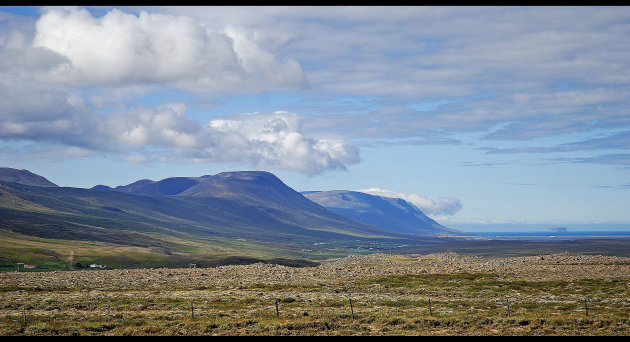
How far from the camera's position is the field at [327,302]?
165 ft

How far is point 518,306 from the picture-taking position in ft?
206

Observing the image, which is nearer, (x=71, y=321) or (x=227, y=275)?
(x=71, y=321)

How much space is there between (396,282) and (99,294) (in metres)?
46.1

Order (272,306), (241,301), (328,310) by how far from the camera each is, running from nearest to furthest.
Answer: (328,310) → (272,306) → (241,301)

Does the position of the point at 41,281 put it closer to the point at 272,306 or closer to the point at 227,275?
the point at 227,275

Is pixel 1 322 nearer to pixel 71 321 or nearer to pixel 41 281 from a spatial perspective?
pixel 71 321

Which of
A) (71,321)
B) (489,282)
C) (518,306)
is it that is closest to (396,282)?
(489,282)

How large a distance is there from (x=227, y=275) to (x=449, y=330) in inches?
2647

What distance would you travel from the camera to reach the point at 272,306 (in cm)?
6494

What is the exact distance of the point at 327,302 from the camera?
68.8 m

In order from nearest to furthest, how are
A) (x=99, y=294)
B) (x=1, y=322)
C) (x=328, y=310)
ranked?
1. (x=1, y=322)
2. (x=328, y=310)
3. (x=99, y=294)

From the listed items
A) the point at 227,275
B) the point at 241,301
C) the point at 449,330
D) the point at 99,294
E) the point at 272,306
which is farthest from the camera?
the point at 227,275

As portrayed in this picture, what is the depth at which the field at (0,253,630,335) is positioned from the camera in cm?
5019

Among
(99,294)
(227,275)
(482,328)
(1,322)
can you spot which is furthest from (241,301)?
(227,275)
